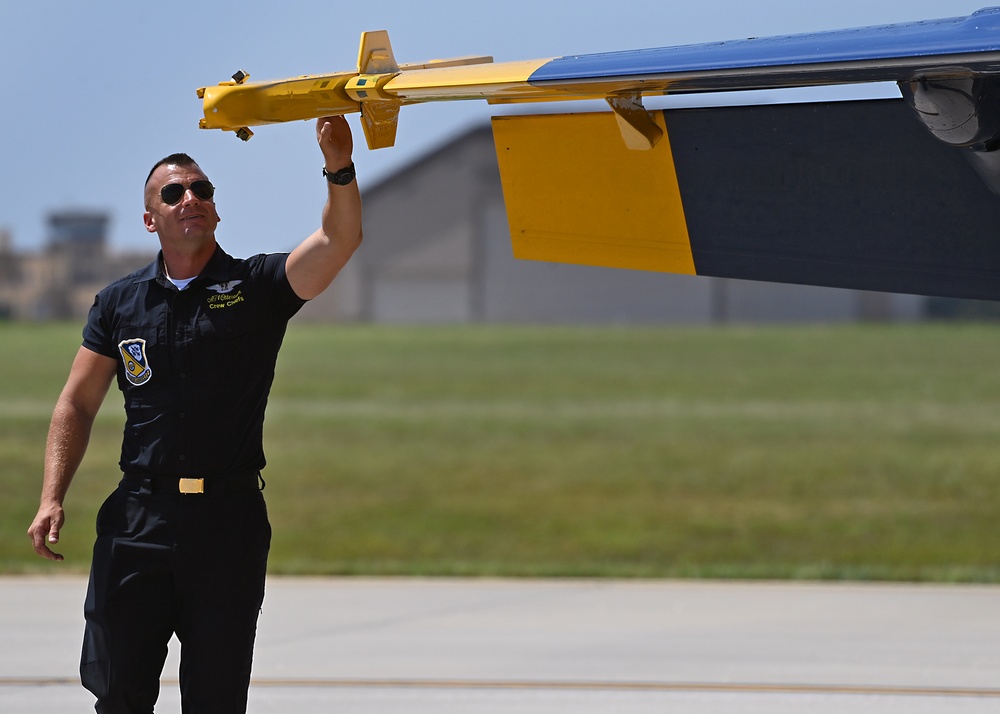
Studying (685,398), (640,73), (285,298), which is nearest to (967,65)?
(640,73)

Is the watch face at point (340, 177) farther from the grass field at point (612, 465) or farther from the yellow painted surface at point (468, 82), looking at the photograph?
the grass field at point (612, 465)

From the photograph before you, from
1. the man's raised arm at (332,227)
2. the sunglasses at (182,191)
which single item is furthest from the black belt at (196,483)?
the sunglasses at (182,191)

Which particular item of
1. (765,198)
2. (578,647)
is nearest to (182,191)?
(765,198)

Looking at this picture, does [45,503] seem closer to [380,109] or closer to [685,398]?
[380,109]

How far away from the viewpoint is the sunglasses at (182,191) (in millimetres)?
3830

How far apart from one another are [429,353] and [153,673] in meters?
43.2

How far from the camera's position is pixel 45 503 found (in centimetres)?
390

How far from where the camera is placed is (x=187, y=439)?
3824 millimetres

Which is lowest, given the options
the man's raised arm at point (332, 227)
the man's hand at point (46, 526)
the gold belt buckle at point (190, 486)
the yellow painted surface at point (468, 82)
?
the man's hand at point (46, 526)

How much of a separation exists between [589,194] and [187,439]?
1285 millimetres

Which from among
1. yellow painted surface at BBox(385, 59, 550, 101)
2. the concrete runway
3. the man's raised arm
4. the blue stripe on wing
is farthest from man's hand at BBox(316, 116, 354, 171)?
the concrete runway

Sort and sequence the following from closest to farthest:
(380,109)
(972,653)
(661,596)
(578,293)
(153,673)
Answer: (380,109) < (153,673) < (972,653) < (661,596) < (578,293)

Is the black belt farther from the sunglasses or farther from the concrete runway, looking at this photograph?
the concrete runway

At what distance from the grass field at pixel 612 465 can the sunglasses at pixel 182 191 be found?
4713 millimetres
